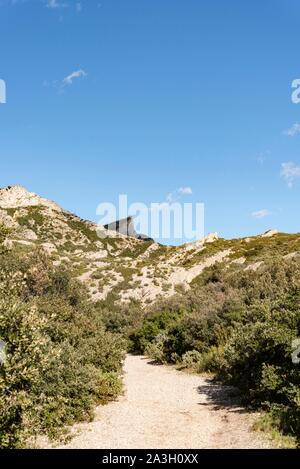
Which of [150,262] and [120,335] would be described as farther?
[150,262]

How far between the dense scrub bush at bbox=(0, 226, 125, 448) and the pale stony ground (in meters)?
0.72

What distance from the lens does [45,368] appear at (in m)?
9.23

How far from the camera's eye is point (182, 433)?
11.0 m

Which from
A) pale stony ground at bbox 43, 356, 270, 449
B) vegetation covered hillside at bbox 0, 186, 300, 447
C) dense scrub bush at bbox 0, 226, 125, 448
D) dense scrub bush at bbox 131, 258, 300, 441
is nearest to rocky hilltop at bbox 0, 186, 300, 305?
vegetation covered hillside at bbox 0, 186, 300, 447

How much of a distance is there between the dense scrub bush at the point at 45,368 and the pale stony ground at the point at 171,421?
28.2 inches

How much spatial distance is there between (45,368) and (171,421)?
4.99 m

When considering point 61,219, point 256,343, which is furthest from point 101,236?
point 256,343

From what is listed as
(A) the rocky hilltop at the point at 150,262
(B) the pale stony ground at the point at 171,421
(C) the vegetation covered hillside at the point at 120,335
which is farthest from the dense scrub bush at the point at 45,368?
(A) the rocky hilltop at the point at 150,262

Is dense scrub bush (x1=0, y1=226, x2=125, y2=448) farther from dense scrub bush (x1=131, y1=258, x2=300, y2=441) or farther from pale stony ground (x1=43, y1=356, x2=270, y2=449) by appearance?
dense scrub bush (x1=131, y1=258, x2=300, y2=441)

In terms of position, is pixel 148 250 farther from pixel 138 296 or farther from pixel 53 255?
pixel 138 296

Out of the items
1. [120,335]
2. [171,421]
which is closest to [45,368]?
[171,421]

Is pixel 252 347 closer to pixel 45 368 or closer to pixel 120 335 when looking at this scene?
pixel 45 368

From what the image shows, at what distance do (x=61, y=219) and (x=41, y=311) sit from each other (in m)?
99.9

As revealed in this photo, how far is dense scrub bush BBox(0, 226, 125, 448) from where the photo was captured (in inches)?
319
